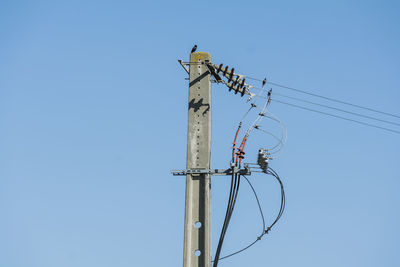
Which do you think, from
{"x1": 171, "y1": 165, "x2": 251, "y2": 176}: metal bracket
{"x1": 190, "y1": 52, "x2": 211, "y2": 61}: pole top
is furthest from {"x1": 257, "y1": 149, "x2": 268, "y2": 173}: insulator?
{"x1": 190, "y1": 52, "x2": 211, "y2": 61}: pole top

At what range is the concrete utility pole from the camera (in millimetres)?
11354

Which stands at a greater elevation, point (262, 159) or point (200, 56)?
point (200, 56)

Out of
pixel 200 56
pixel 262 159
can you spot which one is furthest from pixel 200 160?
pixel 200 56

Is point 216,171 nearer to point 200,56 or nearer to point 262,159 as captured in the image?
point 262,159

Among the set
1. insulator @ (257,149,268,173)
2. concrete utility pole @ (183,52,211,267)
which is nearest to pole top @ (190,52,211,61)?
concrete utility pole @ (183,52,211,267)

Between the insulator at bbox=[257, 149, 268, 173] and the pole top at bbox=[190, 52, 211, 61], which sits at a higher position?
the pole top at bbox=[190, 52, 211, 61]

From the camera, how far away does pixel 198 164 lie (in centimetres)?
1205

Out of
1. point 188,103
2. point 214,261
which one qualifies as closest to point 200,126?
point 188,103

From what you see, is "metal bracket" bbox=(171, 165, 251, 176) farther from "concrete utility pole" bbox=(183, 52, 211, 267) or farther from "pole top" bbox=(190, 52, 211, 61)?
"pole top" bbox=(190, 52, 211, 61)

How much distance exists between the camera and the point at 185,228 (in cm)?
1155

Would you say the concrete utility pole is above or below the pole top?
below

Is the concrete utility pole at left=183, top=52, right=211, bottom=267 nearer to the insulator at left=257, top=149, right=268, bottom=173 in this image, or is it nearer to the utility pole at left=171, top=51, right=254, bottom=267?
the utility pole at left=171, top=51, right=254, bottom=267

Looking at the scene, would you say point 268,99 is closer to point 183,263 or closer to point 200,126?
point 200,126

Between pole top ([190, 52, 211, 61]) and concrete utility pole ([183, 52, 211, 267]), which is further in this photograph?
pole top ([190, 52, 211, 61])
